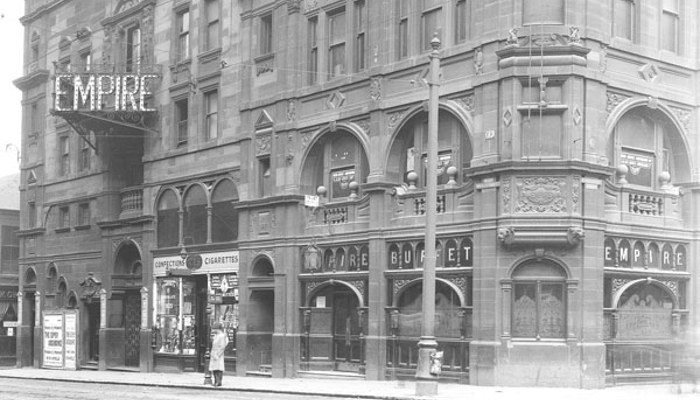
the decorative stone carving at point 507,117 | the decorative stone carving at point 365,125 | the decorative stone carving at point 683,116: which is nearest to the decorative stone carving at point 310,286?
the decorative stone carving at point 365,125

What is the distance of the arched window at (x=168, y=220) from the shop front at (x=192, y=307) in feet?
2.38

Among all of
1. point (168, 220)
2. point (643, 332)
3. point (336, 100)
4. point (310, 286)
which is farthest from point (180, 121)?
point (643, 332)

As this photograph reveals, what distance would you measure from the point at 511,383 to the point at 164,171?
20.1 meters

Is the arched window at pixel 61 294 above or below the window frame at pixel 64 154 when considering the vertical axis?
below

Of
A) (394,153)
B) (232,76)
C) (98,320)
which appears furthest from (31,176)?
(394,153)

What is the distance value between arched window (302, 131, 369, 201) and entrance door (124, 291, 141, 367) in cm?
1264

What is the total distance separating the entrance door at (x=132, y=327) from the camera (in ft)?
150

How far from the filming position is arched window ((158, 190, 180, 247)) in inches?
1700

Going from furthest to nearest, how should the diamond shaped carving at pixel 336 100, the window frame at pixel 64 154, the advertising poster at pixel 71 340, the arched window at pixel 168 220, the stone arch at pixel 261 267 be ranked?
the window frame at pixel 64 154, the advertising poster at pixel 71 340, the arched window at pixel 168 220, the stone arch at pixel 261 267, the diamond shaped carving at pixel 336 100

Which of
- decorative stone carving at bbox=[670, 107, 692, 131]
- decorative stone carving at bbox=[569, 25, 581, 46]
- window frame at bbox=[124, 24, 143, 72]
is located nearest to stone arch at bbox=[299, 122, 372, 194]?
decorative stone carving at bbox=[569, 25, 581, 46]

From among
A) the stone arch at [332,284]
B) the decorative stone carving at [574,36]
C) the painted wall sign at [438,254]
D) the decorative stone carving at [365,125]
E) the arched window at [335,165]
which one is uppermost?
the decorative stone carving at [574,36]

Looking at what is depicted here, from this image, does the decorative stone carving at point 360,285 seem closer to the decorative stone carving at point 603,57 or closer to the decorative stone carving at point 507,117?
the decorative stone carving at point 507,117

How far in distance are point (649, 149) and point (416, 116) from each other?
6587 millimetres

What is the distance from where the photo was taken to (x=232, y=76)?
4041 centimetres
